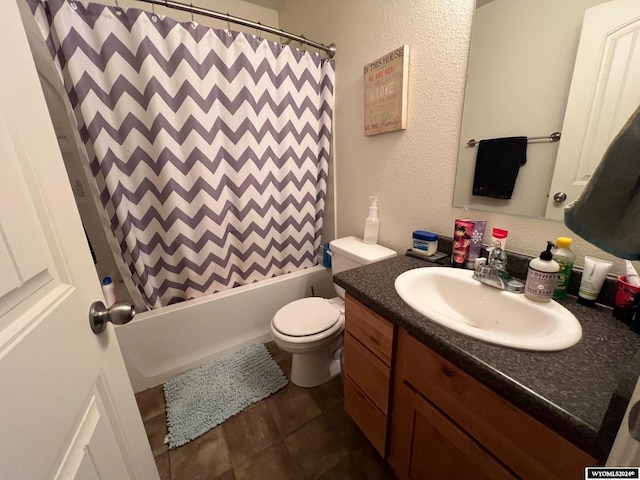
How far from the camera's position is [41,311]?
352 millimetres

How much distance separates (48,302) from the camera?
37 centimetres

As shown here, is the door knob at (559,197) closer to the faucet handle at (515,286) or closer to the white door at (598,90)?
the white door at (598,90)

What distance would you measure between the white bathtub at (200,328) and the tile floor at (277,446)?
17 cm

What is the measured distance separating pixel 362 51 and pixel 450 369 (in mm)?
1474

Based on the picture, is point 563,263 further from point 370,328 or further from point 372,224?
point 372,224

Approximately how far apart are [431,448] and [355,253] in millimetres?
801

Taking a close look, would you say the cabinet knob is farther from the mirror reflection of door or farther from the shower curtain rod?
the shower curtain rod

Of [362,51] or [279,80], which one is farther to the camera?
[279,80]

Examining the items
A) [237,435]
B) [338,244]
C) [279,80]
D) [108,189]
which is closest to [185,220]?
[108,189]

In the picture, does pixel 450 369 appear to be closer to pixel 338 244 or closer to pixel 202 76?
pixel 338 244

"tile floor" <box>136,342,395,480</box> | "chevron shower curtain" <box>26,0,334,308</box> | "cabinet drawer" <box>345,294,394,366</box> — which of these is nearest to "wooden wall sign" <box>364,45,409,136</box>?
"chevron shower curtain" <box>26,0,334,308</box>

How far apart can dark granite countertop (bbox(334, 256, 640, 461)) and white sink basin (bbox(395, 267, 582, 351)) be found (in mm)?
20

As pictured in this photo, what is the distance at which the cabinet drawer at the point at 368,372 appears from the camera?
0.84 m

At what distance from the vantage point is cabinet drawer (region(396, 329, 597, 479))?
1.46ft
